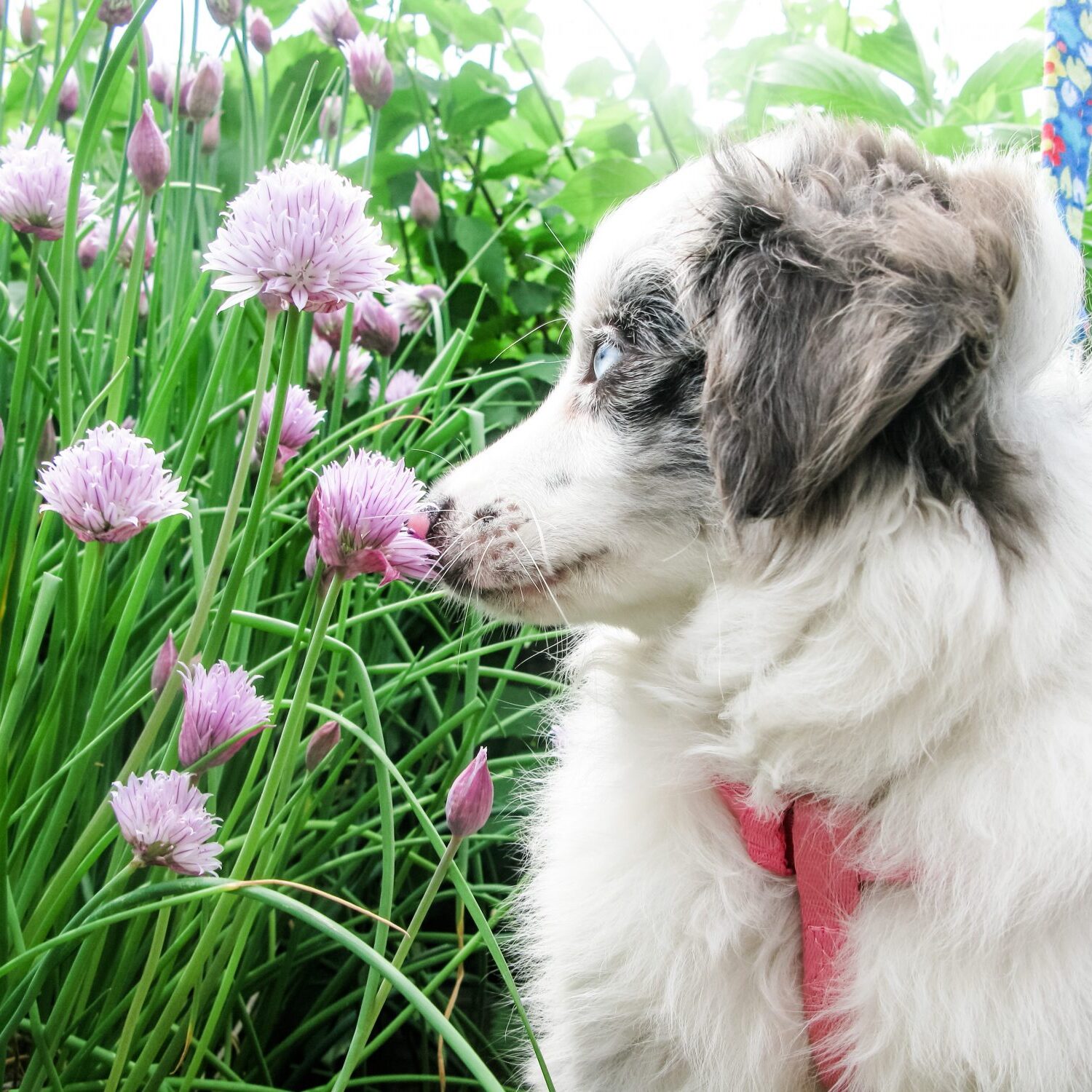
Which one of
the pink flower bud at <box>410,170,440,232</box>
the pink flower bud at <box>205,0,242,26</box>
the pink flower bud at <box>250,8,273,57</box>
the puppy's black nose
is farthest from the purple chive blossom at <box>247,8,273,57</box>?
the puppy's black nose

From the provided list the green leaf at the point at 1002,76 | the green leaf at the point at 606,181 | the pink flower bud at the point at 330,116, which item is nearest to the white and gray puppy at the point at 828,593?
the pink flower bud at the point at 330,116

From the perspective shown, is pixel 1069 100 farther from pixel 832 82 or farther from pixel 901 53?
pixel 901 53

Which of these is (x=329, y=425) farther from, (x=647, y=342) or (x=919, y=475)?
(x=919, y=475)

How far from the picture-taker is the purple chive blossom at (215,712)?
1041 millimetres

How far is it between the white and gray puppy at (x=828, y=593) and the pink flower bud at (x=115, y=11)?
710mm

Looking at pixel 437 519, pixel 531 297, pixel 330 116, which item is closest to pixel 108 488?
pixel 437 519

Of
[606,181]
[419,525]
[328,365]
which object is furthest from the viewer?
[606,181]

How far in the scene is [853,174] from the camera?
4.49 ft

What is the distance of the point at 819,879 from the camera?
127cm

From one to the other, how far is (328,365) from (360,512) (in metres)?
0.91

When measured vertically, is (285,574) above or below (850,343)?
below

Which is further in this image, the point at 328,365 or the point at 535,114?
the point at 535,114

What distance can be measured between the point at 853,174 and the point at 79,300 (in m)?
1.36

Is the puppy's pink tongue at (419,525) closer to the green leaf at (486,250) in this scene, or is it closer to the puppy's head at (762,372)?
the puppy's head at (762,372)
